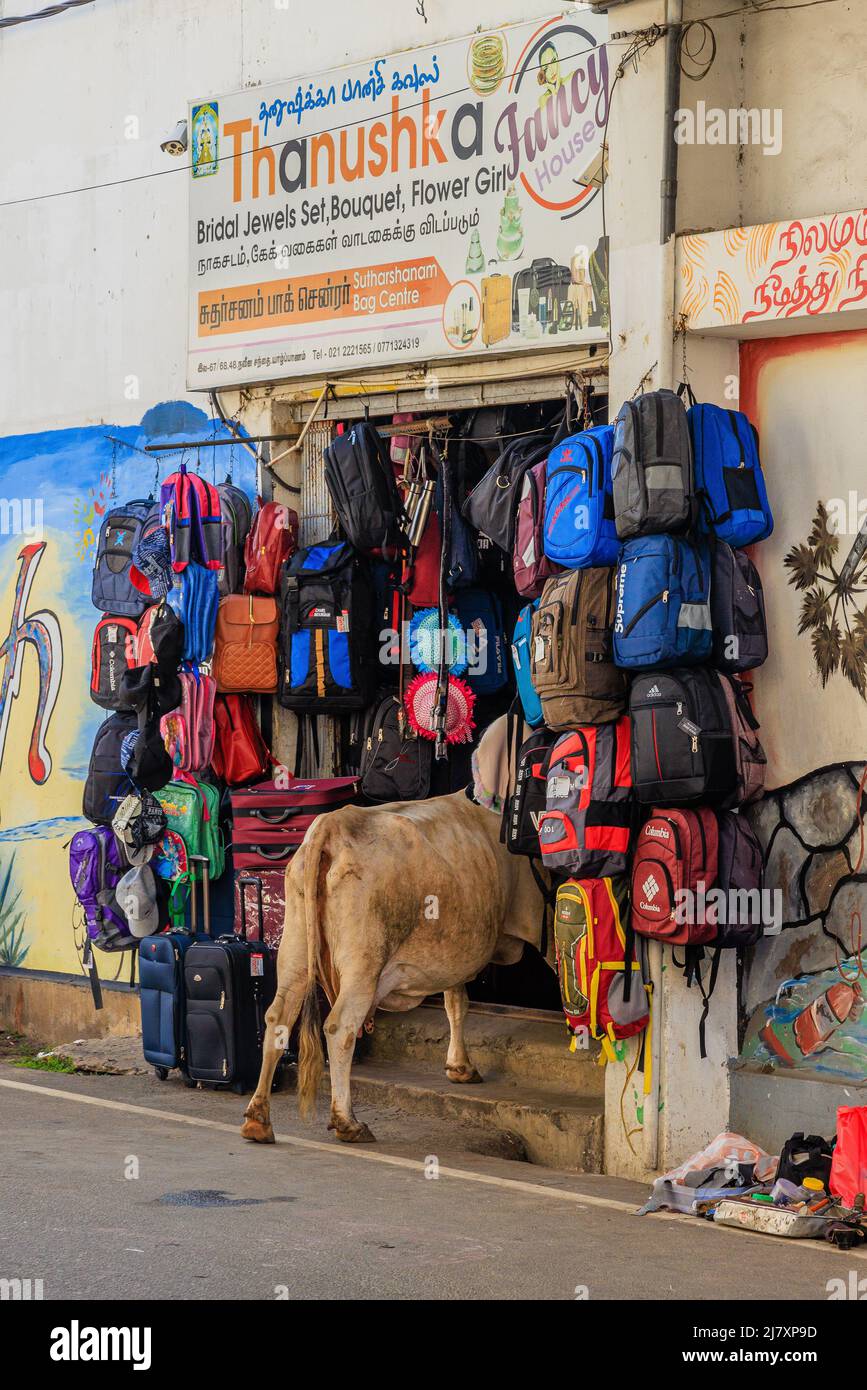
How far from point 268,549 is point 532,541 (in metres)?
2.65

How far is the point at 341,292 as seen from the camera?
38.4ft

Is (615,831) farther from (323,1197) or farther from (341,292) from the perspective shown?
(341,292)

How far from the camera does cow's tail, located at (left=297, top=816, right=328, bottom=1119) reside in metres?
9.70

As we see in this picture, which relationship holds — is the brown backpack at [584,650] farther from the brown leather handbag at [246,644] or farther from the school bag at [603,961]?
the brown leather handbag at [246,644]

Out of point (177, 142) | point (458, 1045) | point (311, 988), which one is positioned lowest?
point (458, 1045)

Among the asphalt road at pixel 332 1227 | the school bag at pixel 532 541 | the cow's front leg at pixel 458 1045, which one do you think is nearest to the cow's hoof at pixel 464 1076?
the cow's front leg at pixel 458 1045

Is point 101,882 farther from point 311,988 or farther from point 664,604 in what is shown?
point 664,604

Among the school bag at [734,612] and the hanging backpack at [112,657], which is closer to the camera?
the school bag at [734,612]

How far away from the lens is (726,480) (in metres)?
9.05

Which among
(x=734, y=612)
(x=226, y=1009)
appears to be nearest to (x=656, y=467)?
(x=734, y=612)

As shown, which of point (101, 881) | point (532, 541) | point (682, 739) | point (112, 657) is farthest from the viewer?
point (101, 881)

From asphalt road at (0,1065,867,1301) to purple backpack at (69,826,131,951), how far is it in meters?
2.31

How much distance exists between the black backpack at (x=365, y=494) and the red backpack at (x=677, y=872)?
126 inches

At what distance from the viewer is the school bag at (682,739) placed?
28.8ft
